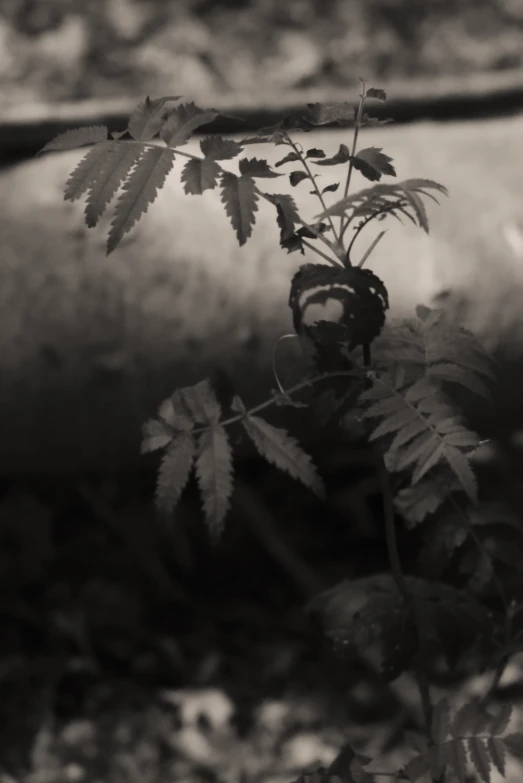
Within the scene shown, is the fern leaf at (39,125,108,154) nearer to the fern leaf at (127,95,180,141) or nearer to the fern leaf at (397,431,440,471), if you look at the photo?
the fern leaf at (127,95,180,141)

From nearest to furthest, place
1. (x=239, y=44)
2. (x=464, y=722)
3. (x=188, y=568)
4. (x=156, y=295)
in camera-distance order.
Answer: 1. (x=464, y=722)
2. (x=156, y=295)
3. (x=239, y=44)
4. (x=188, y=568)

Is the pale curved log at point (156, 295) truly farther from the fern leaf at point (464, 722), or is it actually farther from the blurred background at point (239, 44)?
the fern leaf at point (464, 722)

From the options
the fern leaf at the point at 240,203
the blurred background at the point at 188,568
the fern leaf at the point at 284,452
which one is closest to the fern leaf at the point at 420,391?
the fern leaf at the point at 284,452

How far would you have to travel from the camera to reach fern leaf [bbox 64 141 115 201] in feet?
2.82

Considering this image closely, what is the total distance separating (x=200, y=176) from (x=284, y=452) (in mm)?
254

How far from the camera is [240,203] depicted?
2.78 ft

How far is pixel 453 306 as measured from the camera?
5.34 ft

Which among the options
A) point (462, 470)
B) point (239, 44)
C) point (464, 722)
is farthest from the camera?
point (239, 44)

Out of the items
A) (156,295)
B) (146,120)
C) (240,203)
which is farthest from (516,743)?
Result: (156,295)

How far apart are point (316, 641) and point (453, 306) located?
714 millimetres

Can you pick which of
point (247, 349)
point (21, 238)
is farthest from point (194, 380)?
point (21, 238)

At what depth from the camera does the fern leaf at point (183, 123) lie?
35.1 inches

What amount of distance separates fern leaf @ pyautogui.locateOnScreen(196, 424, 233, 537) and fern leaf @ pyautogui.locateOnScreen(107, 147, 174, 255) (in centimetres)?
19

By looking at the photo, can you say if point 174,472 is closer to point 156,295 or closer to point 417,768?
point 417,768
